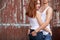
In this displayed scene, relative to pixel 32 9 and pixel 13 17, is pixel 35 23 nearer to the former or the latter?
pixel 32 9

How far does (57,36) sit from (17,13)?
1.13 metres

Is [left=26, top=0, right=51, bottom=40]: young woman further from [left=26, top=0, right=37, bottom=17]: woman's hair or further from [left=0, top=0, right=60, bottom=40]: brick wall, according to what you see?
[left=0, top=0, right=60, bottom=40]: brick wall

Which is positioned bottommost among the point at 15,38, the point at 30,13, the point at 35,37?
the point at 15,38

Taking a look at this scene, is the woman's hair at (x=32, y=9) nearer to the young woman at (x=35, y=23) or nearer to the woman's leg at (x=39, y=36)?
the young woman at (x=35, y=23)

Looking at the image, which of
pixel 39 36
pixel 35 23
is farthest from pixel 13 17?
pixel 39 36

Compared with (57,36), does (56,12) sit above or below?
above

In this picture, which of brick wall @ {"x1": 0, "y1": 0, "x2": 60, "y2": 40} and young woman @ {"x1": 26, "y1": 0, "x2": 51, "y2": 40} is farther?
brick wall @ {"x1": 0, "y1": 0, "x2": 60, "y2": 40}

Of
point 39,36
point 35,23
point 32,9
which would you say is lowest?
point 39,36

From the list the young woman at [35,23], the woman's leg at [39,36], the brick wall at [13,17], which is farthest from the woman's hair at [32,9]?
the brick wall at [13,17]

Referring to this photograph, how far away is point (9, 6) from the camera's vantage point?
228 inches

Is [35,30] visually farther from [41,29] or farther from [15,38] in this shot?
[15,38]

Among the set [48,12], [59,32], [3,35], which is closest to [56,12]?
[59,32]

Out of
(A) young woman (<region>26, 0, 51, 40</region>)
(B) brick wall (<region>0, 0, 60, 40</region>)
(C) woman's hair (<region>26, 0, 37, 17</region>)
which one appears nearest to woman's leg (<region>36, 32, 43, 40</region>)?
(A) young woman (<region>26, 0, 51, 40</region>)

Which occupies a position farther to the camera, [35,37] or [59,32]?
[59,32]
